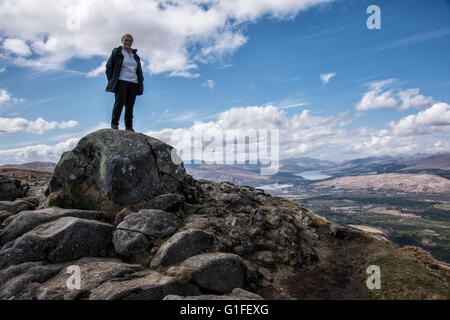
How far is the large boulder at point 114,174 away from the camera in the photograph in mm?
17156

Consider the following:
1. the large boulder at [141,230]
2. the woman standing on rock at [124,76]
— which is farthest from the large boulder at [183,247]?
the woman standing on rock at [124,76]

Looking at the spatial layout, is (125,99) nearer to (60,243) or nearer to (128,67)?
(128,67)

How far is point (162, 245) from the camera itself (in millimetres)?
13125

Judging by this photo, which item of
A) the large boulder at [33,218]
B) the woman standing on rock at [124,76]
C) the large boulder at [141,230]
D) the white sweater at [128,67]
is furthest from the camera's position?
the white sweater at [128,67]

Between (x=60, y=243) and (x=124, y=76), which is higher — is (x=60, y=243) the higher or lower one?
the lower one

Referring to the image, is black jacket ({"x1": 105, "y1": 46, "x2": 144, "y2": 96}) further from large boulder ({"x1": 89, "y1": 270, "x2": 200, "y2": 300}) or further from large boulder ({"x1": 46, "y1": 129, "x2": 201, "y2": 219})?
large boulder ({"x1": 89, "y1": 270, "x2": 200, "y2": 300})

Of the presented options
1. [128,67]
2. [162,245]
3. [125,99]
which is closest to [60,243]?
[162,245]

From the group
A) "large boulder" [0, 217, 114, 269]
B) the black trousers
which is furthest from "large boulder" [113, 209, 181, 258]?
the black trousers

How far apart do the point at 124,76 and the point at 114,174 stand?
718cm

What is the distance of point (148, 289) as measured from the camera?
985 cm

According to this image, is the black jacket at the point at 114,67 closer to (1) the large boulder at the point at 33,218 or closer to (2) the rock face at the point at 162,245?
(2) the rock face at the point at 162,245

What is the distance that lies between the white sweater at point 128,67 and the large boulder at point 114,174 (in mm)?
4023

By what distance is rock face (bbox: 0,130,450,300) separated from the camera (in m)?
11.0
